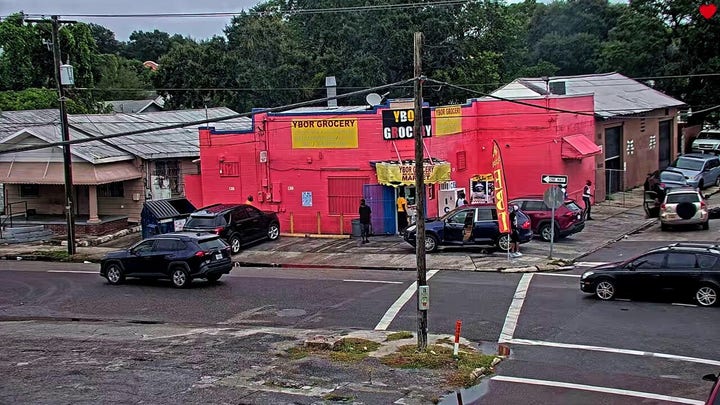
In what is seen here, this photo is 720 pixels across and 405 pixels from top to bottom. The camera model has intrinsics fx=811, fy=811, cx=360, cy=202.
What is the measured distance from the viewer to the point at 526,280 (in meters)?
23.7

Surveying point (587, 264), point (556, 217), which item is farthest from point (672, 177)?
point (587, 264)

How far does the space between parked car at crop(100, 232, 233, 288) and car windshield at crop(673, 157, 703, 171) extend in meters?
28.9

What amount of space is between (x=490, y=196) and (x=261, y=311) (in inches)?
631

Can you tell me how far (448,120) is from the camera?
3403 centimetres

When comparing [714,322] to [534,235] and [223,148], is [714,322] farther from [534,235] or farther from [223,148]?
[223,148]

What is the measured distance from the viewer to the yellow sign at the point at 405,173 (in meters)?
30.7

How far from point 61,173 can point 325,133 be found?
44.0 ft

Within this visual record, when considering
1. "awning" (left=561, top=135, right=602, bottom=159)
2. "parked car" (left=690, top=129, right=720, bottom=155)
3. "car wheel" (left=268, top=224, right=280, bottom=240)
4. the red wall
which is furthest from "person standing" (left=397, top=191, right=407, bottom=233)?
"parked car" (left=690, top=129, right=720, bottom=155)

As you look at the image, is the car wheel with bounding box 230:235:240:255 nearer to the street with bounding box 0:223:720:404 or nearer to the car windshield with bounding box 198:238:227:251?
the street with bounding box 0:223:720:404

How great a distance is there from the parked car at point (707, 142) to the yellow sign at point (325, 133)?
1270 inches

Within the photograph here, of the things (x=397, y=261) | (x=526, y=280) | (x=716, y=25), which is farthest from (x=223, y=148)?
(x=716, y=25)

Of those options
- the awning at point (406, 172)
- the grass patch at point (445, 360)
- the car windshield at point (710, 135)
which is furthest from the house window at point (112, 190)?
the car windshield at point (710, 135)

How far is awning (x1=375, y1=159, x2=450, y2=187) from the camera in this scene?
3070cm

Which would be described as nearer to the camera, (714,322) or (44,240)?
(714,322)
